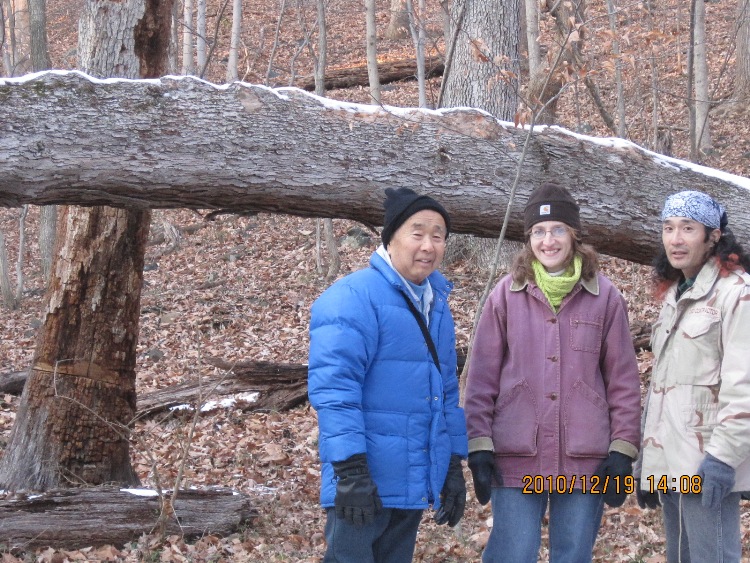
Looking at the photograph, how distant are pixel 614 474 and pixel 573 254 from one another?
0.97m

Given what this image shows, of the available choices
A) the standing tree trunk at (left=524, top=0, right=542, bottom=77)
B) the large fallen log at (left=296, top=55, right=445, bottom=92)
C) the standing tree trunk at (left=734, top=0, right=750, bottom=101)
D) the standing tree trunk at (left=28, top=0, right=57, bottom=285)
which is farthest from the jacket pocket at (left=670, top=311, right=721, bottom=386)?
the large fallen log at (left=296, top=55, right=445, bottom=92)

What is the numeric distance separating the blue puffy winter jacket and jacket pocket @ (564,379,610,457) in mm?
528

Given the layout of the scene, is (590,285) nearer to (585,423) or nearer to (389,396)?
(585,423)

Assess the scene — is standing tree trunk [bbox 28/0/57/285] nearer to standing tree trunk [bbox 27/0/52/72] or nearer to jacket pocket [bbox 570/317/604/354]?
standing tree trunk [bbox 27/0/52/72]

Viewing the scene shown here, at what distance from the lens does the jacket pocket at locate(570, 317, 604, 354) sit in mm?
3488

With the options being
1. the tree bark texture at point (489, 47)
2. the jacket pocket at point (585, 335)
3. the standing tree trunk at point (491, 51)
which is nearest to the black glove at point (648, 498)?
the jacket pocket at point (585, 335)

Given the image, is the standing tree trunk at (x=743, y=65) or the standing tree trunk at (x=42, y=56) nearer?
the standing tree trunk at (x=42, y=56)

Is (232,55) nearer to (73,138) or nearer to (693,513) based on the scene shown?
(73,138)

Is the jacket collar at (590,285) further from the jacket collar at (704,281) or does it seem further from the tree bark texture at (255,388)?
the tree bark texture at (255,388)

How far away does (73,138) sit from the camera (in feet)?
15.0

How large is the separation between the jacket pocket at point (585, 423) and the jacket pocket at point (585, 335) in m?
0.16

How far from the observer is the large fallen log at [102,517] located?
499cm

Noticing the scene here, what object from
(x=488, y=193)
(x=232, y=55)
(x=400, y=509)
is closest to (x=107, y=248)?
(x=488, y=193)

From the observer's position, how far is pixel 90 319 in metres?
5.70
